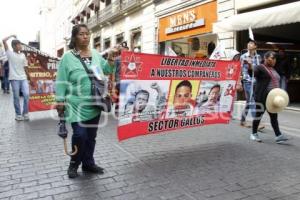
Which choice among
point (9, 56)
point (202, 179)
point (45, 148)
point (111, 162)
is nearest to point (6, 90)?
point (9, 56)

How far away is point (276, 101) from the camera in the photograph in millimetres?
5930

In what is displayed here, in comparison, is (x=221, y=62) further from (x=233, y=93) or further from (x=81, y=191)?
(x=81, y=191)

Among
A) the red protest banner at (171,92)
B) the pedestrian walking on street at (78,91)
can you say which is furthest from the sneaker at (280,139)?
the pedestrian walking on street at (78,91)

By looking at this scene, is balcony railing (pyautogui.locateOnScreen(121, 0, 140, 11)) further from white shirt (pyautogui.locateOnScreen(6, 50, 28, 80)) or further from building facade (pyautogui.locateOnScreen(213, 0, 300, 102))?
white shirt (pyautogui.locateOnScreen(6, 50, 28, 80))

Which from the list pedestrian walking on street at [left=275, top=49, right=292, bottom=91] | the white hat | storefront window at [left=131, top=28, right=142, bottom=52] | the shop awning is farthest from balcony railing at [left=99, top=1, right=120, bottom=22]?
the white hat

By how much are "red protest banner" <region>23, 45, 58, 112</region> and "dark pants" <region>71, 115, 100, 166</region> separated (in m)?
5.08

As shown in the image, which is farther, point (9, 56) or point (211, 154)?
point (9, 56)

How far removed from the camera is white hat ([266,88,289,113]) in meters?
5.94

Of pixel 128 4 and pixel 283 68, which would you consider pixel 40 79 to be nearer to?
pixel 283 68

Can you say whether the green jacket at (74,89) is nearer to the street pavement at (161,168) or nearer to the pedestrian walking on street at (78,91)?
the pedestrian walking on street at (78,91)

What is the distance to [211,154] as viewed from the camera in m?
5.46

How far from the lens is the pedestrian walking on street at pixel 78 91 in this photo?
412 centimetres

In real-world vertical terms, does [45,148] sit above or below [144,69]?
below

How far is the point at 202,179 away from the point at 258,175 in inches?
27.2
